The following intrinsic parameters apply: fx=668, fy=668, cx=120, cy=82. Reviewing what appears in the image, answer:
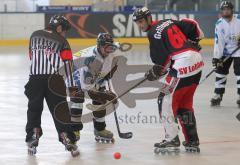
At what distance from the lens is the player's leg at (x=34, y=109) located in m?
6.90

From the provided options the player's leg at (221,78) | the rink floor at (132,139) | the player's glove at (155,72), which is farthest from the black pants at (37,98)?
the player's leg at (221,78)

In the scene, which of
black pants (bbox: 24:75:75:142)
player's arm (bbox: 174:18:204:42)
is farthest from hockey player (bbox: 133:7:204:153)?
black pants (bbox: 24:75:75:142)

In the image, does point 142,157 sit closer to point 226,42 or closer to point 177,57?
point 177,57

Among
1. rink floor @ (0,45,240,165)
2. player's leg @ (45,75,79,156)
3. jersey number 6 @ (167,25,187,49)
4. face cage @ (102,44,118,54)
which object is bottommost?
rink floor @ (0,45,240,165)

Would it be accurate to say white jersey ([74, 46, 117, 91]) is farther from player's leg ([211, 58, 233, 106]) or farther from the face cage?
player's leg ([211, 58, 233, 106])

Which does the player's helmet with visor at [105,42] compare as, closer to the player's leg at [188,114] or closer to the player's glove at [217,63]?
the player's leg at [188,114]

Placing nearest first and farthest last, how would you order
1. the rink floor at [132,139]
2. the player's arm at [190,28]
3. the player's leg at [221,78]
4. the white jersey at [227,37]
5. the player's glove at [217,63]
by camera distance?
the rink floor at [132,139]
the player's arm at [190,28]
the player's glove at [217,63]
the white jersey at [227,37]
the player's leg at [221,78]

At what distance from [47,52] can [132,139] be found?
1.65 meters

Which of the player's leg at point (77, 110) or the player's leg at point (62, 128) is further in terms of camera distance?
the player's leg at point (77, 110)

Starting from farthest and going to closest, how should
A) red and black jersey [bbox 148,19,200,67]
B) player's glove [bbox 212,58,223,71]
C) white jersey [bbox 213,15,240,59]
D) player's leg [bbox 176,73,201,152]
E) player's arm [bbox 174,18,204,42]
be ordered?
white jersey [bbox 213,15,240,59] < player's glove [bbox 212,58,223,71] < player's arm [bbox 174,18,204,42] < player's leg [bbox 176,73,201,152] < red and black jersey [bbox 148,19,200,67]

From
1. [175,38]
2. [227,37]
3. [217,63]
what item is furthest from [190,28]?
[227,37]

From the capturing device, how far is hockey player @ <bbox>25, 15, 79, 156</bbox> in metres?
6.89

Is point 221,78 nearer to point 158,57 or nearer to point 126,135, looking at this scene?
point 126,135

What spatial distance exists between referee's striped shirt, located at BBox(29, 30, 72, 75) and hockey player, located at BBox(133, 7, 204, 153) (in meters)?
0.82
